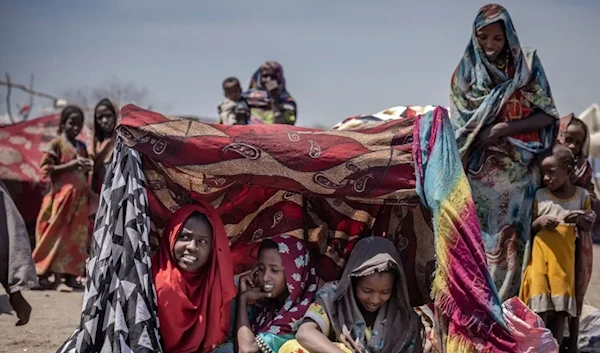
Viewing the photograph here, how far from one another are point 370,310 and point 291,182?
0.80 metres

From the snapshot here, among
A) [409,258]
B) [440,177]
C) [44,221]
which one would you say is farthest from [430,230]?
[44,221]

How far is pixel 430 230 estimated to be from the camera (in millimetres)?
5145

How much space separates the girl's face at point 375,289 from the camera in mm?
4625

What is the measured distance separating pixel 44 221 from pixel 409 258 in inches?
234

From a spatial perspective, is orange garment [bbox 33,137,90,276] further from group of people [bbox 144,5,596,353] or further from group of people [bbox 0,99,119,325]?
group of people [bbox 144,5,596,353]

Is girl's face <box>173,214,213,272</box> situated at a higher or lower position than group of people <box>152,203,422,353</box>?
higher

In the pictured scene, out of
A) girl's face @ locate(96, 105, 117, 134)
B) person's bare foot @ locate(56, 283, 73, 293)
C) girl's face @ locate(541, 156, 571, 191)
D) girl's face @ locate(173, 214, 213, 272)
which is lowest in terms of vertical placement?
person's bare foot @ locate(56, 283, 73, 293)

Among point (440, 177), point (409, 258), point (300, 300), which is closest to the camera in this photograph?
point (440, 177)

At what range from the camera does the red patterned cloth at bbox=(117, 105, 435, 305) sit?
4.61 meters

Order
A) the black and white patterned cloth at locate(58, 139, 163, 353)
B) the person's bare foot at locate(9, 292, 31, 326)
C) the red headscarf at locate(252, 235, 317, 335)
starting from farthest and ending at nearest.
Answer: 1. the person's bare foot at locate(9, 292, 31, 326)
2. the red headscarf at locate(252, 235, 317, 335)
3. the black and white patterned cloth at locate(58, 139, 163, 353)

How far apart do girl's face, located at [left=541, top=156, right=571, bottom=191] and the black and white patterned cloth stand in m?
2.83

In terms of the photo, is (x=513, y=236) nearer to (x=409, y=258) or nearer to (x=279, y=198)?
(x=409, y=258)

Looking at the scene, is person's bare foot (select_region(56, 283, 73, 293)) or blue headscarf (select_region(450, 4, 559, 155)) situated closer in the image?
blue headscarf (select_region(450, 4, 559, 155))

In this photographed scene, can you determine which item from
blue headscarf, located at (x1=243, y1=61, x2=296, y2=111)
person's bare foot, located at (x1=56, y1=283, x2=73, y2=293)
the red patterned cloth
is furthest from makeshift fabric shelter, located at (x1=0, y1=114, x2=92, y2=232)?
the red patterned cloth
